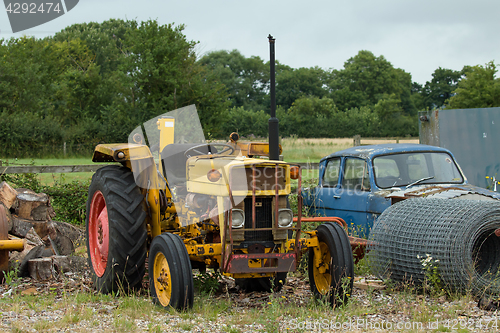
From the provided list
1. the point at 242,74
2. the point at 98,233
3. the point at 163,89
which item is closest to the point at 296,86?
the point at 242,74

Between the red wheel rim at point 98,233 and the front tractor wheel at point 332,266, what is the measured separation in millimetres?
2225

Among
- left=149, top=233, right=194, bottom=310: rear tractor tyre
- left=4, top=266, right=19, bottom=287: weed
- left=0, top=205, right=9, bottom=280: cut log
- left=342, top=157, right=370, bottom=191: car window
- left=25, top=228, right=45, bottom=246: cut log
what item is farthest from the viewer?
left=342, top=157, right=370, bottom=191: car window

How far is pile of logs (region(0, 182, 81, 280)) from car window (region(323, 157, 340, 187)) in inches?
162

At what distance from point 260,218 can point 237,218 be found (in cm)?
25

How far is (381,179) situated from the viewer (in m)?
7.38

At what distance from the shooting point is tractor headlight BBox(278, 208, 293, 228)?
4676 mm

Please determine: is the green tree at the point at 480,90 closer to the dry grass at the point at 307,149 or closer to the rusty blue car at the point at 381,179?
the dry grass at the point at 307,149

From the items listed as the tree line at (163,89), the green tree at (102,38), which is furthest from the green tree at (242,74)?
the green tree at (102,38)

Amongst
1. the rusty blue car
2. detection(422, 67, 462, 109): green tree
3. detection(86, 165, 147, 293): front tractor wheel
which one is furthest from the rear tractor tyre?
detection(422, 67, 462, 109): green tree

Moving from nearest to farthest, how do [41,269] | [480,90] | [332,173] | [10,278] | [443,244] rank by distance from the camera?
[443,244], [10,278], [41,269], [332,173], [480,90]

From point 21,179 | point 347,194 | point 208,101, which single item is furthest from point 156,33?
point 347,194

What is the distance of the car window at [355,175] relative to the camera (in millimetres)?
7488

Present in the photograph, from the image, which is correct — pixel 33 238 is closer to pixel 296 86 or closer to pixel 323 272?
pixel 323 272

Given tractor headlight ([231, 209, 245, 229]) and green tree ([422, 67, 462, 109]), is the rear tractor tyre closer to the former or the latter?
tractor headlight ([231, 209, 245, 229])
